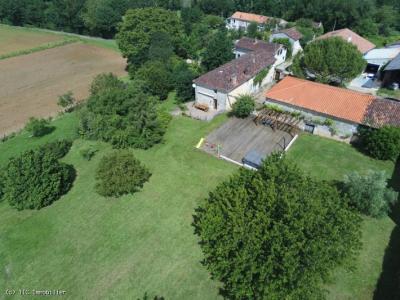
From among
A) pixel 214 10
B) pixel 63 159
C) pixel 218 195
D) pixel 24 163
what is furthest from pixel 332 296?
pixel 214 10

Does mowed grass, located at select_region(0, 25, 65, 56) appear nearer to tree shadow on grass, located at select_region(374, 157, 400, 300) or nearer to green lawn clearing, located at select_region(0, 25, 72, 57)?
green lawn clearing, located at select_region(0, 25, 72, 57)

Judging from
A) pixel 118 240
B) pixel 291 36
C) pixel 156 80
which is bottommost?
pixel 118 240

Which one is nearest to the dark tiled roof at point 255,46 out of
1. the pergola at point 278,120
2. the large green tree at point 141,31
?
the large green tree at point 141,31

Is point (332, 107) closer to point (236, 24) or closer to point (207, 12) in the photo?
point (236, 24)

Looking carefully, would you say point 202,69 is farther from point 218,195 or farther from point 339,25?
point 339,25

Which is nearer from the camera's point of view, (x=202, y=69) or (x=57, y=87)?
(x=202, y=69)

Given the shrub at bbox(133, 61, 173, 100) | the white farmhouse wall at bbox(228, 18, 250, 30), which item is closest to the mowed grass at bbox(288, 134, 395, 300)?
the shrub at bbox(133, 61, 173, 100)

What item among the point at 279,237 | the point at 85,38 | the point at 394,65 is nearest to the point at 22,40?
the point at 85,38
